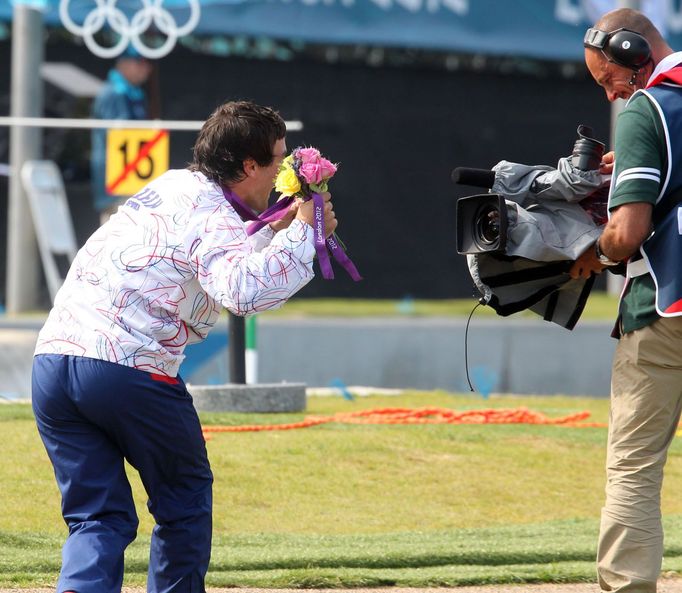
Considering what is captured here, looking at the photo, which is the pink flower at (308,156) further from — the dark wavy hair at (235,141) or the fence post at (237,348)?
the fence post at (237,348)

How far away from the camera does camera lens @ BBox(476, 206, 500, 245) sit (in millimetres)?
4492

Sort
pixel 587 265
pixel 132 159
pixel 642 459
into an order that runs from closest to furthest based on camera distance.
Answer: pixel 642 459
pixel 587 265
pixel 132 159

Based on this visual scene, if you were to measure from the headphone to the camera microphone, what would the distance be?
53 cm

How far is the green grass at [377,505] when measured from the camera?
18.6ft

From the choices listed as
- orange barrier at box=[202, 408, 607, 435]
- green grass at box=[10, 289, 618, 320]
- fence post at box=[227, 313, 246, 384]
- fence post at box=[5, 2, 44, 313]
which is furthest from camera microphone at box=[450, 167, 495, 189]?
green grass at box=[10, 289, 618, 320]

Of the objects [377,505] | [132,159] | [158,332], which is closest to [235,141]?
[158,332]

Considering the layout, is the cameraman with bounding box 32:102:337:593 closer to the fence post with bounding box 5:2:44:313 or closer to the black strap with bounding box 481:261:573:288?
the black strap with bounding box 481:261:573:288

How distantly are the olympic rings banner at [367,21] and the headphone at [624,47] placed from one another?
38.5ft

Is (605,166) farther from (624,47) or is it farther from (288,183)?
(288,183)

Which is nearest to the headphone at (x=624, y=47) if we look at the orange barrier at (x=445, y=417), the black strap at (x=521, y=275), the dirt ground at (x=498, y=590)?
the black strap at (x=521, y=275)

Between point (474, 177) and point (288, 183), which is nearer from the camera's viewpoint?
point (288, 183)

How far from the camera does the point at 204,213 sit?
3.98 m

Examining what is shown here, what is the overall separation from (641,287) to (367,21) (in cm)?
1293

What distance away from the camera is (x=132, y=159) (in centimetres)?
1191
